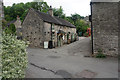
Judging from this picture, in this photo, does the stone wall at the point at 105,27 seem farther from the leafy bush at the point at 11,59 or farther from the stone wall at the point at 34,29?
the stone wall at the point at 34,29

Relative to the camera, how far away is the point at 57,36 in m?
15.7

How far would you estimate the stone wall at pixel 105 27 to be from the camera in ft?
26.7

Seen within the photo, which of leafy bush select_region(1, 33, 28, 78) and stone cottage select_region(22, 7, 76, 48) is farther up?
stone cottage select_region(22, 7, 76, 48)

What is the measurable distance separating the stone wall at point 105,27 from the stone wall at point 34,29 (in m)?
8.94

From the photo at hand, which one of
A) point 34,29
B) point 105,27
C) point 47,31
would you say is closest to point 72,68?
point 105,27

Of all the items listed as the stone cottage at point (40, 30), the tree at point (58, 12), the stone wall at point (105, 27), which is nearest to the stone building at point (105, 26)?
the stone wall at point (105, 27)

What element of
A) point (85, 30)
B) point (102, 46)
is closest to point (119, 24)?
point (102, 46)

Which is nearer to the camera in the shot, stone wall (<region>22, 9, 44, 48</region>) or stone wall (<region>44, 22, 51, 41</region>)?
stone wall (<region>44, 22, 51, 41</region>)

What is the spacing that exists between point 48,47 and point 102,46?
8611 millimetres

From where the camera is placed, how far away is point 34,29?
49.1 ft

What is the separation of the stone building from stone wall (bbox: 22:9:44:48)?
8933 millimetres

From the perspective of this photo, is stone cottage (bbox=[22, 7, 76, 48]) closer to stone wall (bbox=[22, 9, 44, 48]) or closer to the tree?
stone wall (bbox=[22, 9, 44, 48])

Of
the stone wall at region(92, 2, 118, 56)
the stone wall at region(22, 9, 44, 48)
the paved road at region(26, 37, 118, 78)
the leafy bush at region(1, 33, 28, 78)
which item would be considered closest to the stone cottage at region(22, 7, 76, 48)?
the stone wall at region(22, 9, 44, 48)

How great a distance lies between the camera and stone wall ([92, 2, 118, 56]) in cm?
813
